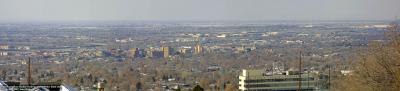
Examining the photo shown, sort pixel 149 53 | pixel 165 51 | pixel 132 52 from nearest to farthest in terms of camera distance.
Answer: pixel 149 53
pixel 132 52
pixel 165 51

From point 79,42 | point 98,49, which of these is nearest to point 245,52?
point 98,49

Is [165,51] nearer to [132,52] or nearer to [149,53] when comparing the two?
[132,52]

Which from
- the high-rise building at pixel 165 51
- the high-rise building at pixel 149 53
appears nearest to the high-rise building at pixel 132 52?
the high-rise building at pixel 149 53

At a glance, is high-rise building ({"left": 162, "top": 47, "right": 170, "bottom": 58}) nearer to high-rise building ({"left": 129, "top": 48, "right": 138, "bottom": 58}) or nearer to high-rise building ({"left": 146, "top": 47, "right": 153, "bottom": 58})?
high-rise building ({"left": 146, "top": 47, "right": 153, "bottom": 58})

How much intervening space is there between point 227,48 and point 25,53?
12.7 m

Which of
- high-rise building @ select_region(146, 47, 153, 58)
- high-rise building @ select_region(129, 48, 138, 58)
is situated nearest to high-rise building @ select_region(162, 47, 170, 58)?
high-rise building @ select_region(146, 47, 153, 58)

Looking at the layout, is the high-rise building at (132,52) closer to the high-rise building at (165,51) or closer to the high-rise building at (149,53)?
the high-rise building at (149,53)

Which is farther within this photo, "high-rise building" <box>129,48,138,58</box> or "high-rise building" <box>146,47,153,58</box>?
"high-rise building" <box>129,48,138,58</box>

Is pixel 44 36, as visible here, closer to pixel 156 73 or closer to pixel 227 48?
pixel 227 48

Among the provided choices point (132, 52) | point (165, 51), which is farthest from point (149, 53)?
point (165, 51)

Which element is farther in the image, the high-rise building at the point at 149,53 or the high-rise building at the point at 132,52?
the high-rise building at the point at 132,52

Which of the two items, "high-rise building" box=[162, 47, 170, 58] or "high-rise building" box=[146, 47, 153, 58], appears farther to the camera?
"high-rise building" box=[162, 47, 170, 58]

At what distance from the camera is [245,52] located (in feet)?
142

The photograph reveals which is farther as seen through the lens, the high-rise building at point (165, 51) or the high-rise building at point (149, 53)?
the high-rise building at point (165, 51)
